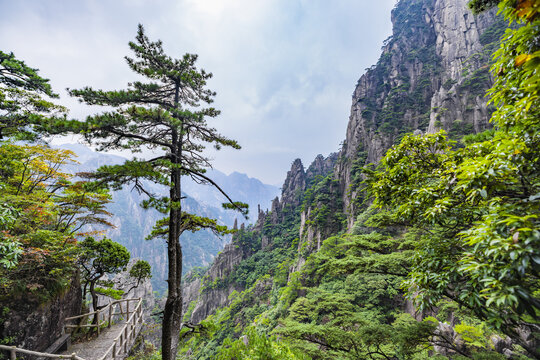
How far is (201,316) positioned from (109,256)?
152ft

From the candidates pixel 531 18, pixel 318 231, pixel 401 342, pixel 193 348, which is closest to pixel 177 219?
pixel 401 342

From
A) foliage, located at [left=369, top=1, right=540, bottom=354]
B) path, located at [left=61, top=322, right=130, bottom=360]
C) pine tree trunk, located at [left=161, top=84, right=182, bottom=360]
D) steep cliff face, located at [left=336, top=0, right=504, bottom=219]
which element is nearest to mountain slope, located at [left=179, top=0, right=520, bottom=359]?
steep cliff face, located at [left=336, top=0, right=504, bottom=219]

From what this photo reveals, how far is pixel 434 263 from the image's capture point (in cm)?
320

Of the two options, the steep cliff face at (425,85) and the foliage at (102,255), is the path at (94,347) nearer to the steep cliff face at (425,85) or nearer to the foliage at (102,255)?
the foliage at (102,255)

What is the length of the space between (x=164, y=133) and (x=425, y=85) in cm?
4897

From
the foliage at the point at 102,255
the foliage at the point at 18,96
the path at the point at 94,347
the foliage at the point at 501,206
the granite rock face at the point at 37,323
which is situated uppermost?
the foliage at the point at 18,96

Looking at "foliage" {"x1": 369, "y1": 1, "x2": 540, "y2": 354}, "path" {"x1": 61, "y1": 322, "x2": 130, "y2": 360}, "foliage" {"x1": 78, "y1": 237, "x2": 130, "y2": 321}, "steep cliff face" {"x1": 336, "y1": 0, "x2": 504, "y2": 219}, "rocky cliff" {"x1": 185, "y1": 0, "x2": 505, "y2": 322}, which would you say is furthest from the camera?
"rocky cliff" {"x1": 185, "y1": 0, "x2": 505, "y2": 322}

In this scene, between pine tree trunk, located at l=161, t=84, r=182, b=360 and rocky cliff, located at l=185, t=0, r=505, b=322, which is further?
rocky cliff, located at l=185, t=0, r=505, b=322

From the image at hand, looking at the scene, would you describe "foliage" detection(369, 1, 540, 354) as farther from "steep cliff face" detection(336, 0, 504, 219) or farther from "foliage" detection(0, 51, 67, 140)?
"steep cliff face" detection(336, 0, 504, 219)

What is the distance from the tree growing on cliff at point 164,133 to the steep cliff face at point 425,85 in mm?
23514

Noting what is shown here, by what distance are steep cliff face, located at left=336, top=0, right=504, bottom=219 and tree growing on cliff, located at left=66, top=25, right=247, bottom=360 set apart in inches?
926

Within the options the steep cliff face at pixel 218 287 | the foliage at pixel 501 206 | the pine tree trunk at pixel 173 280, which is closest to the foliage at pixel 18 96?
the pine tree trunk at pixel 173 280

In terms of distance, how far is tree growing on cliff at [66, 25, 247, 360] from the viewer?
5.03 metres

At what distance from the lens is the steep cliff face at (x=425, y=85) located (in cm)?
2952
